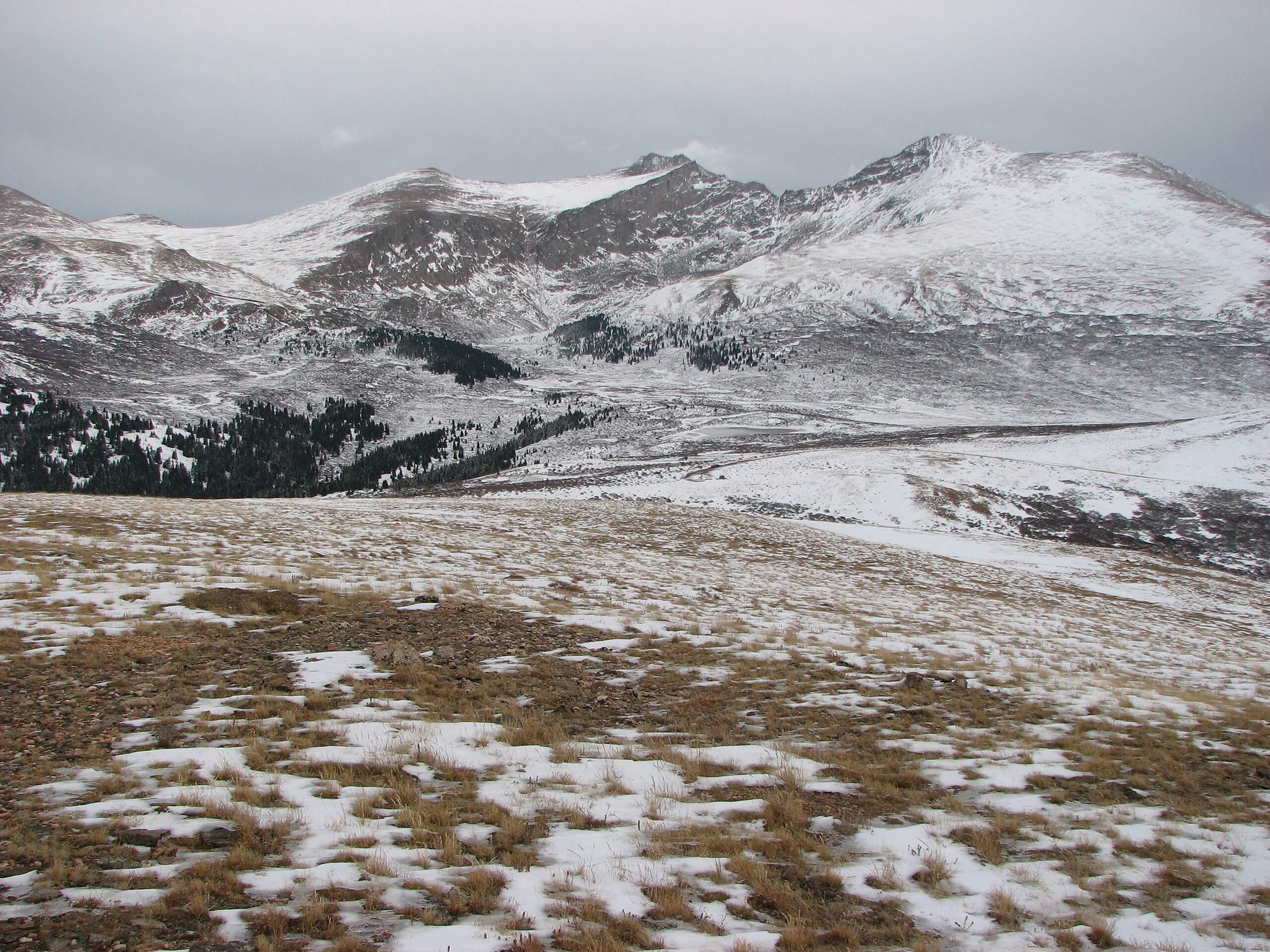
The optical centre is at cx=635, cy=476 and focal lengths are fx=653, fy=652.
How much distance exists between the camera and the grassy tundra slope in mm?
5148

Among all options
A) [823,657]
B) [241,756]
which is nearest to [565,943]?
[241,756]

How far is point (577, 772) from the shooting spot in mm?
7746

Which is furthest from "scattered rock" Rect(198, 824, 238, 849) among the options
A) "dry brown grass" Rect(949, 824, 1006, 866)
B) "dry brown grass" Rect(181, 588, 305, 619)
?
"dry brown grass" Rect(181, 588, 305, 619)

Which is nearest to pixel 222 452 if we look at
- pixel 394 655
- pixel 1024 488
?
pixel 1024 488

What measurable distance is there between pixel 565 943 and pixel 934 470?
66673mm

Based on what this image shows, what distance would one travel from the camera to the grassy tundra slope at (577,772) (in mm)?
5148

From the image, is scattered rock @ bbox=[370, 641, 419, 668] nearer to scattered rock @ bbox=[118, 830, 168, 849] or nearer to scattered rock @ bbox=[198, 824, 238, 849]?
scattered rock @ bbox=[198, 824, 238, 849]

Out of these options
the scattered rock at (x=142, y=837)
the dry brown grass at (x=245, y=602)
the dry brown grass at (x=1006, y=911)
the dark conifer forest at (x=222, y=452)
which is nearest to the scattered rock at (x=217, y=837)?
the scattered rock at (x=142, y=837)

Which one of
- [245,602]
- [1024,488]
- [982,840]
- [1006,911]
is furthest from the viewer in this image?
[1024,488]

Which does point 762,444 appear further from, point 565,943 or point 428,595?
point 565,943

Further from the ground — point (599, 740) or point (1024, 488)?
point (599, 740)

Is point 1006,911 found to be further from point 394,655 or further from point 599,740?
point 394,655

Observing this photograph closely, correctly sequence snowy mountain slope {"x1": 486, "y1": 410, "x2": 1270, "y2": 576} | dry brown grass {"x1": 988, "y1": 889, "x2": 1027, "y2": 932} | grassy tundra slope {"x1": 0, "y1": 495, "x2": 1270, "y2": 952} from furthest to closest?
1. snowy mountain slope {"x1": 486, "y1": 410, "x2": 1270, "y2": 576}
2. dry brown grass {"x1": 988, "y1": 889, "x2": 1027, "y2": 932}
3. grassy tundra slope {"x1": 0, "y1": 495, "x2": 1270, "y2": 952}

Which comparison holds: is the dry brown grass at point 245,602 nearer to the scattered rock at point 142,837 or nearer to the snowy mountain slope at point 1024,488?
the scattered rock at point 142,837
